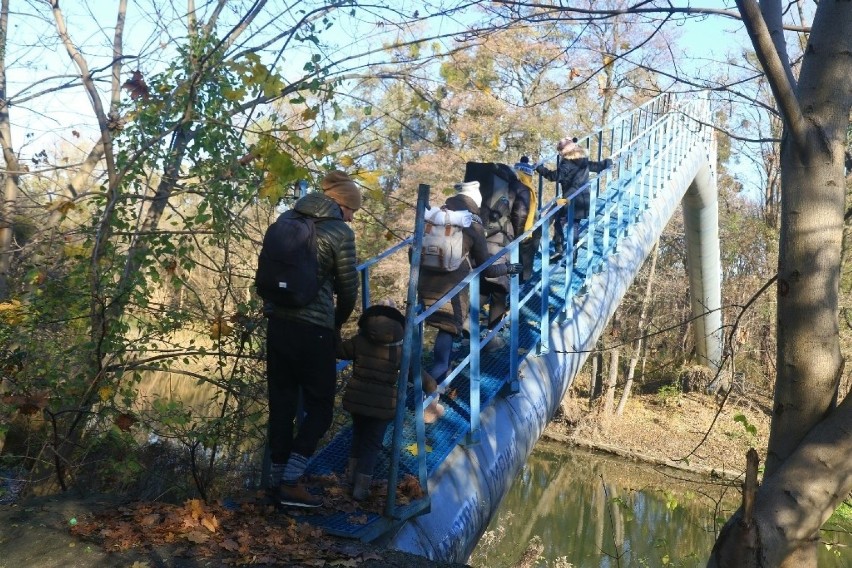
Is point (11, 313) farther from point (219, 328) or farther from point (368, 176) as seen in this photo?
point (368, 176)

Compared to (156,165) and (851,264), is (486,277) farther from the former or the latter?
(851,264)

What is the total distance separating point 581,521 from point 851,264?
10328 millimetres

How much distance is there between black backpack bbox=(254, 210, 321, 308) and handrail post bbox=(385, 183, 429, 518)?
0.44 metres

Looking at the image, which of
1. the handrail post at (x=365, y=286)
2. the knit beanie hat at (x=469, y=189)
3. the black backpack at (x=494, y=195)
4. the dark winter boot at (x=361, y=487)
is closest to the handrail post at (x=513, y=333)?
the knit beanie hat at (x=469, y=189)

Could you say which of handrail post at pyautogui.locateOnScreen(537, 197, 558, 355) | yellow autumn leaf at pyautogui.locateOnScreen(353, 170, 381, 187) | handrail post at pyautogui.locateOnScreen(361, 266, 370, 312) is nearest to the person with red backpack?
handrail post at pyautogui.locateOnScreen(361, 266, 370, 312)

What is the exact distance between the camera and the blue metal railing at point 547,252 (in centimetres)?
404

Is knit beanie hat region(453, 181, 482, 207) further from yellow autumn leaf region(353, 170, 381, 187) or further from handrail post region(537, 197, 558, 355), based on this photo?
handrail post region(537, 197, 558, 355)

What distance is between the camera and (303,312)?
13.1 feet

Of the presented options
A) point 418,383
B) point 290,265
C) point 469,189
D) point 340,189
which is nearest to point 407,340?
point 418,383

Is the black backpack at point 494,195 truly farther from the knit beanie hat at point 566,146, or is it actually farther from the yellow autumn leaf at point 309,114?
the knit beanie hat at point 566,146

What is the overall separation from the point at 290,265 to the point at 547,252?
3.06m

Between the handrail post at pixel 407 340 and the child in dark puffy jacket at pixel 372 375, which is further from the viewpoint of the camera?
the child in dark puffy jacket at pixel 372 375

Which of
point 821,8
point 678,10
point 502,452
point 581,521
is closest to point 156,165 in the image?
point 502,452

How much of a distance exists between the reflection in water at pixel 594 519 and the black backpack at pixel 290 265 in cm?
1051
